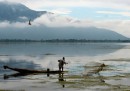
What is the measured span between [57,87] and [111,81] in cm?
857

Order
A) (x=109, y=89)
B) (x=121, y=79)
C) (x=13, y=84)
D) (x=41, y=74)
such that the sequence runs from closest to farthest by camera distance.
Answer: (x=109, y=89) → (x=13, y=84) → (x=121, y=79) → (x=41, y=74)

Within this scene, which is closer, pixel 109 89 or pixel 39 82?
pixel 109 89

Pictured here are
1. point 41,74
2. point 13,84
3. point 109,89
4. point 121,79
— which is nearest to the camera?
point 109,89

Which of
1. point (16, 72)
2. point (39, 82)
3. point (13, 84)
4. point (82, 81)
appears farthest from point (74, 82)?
point (16, 72)

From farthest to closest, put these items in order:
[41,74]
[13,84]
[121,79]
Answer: [41,74] → [121,79] → [13,84]

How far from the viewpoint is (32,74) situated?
56.8m

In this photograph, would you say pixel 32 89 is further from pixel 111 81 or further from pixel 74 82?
pixel 111 81

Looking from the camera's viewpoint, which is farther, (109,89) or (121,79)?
(121,79)

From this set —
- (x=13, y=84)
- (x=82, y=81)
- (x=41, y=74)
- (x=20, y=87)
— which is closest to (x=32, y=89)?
(x=20, y=87)

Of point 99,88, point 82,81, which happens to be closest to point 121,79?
point 82,81

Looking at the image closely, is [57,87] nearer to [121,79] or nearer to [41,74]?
[121,79]

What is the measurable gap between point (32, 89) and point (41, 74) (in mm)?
16972

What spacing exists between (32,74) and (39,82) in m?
11.2

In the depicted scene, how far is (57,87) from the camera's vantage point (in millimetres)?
41594
